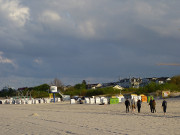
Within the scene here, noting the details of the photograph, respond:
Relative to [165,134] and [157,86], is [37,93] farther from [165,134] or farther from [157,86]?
[165,134]

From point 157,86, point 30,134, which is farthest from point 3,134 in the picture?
point 157,86

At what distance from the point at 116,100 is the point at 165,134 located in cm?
3099

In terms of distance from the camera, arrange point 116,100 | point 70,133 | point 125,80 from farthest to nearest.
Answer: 1. point 125,80
2. point 116,100
3. point 70,133

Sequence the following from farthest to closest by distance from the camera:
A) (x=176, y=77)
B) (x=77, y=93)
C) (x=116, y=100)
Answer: (x=77, y=93)
(x=176, y=77)
(x=116, y=100)

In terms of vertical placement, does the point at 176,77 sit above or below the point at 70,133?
above

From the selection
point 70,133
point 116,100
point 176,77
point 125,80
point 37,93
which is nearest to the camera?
point 70,133

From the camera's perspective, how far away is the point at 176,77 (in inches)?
3339

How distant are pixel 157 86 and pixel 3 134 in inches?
2404

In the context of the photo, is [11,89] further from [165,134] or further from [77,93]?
[165,134]

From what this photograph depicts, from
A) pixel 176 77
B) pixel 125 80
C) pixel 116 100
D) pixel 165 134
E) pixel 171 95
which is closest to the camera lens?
pixel 165 134

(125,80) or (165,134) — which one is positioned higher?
(125,80)

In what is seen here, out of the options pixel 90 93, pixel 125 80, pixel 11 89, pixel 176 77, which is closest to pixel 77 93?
pixel 90 93

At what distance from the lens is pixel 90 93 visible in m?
89.7

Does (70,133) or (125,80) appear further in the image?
(125,80)
